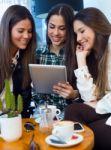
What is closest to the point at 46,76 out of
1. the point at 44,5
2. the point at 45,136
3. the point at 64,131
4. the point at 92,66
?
the point at 92,66

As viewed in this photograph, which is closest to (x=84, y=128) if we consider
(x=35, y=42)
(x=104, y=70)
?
(x=104, y=70)

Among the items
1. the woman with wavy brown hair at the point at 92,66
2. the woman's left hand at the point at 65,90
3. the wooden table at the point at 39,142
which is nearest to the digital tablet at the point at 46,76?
the woman's left hand at the point at 65,90

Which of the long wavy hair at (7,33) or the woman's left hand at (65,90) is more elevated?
the long wavy hair at (7,33)

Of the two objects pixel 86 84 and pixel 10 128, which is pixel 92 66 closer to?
pixel 86 84

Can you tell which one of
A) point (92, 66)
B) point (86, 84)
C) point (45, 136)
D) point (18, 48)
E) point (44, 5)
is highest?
point (44, 5)

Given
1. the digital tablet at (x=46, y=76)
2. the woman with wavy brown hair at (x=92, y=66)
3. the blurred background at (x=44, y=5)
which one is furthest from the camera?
the blurred background at (x=44, y=5)

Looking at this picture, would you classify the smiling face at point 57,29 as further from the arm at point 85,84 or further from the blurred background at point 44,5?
the arm at point 85,84

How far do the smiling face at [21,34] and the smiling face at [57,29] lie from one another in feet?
0.54

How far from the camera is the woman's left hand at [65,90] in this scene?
6.43ft

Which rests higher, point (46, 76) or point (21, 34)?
point (21, 34)

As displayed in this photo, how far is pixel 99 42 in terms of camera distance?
1955mm

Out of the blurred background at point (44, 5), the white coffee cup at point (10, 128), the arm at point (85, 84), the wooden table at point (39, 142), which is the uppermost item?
the blurred background at point (44, 5)

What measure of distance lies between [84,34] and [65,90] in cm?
41

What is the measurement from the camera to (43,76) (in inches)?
74.9
